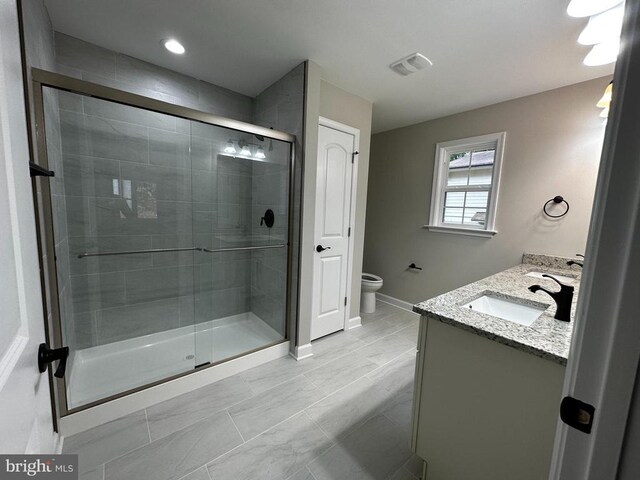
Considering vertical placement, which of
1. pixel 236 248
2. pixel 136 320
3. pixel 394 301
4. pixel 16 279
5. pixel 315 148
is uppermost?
pixel 315 148

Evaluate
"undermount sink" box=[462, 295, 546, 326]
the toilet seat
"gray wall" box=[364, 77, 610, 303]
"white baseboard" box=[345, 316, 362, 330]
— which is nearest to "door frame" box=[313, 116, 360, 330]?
"white baseboard" box=[345, 316, 362, 330]

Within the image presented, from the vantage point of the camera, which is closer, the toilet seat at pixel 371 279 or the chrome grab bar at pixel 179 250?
the chrome grab bar at pixel 179 250

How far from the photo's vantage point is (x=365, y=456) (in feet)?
4.56

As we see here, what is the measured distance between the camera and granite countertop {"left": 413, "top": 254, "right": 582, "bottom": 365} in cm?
89

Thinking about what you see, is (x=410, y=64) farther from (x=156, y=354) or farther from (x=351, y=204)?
(x=156, y=354)

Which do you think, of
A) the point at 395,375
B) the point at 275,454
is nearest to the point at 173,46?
the point at 275,454

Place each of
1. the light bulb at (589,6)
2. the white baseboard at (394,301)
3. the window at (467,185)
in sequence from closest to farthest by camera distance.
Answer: the light bulb at (589,6)
the window at (467,185)
the white baseboard at (394,301)

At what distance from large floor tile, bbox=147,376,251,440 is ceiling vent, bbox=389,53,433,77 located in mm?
2771

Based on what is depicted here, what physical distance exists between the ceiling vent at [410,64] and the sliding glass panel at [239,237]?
110 centimetres

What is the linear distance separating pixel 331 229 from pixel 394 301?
1.72 meters

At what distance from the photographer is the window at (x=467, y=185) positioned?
269 cm

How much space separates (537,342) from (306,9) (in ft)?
6.71

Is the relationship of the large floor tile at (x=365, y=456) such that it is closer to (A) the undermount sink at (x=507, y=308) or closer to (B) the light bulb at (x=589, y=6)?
(A) the undermount sink at (x=507, y=308)

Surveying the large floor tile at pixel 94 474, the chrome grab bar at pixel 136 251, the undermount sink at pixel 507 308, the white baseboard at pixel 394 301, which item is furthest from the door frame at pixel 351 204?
the large floor tile at pixel 94 474
